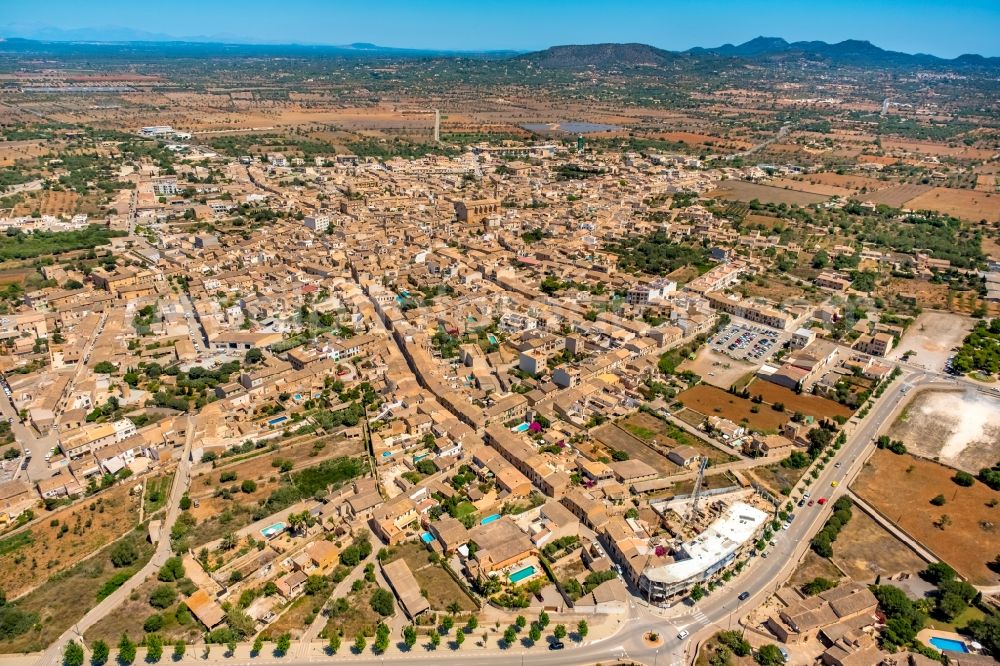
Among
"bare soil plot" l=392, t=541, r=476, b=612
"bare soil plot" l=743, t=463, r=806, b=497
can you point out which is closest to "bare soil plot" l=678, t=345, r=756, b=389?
"bare soil plot" l=743, t=463, r=806, b=497

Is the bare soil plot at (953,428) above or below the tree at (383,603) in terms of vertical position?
above

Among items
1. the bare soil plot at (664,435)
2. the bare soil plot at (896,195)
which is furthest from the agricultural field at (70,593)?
the bare soil plot at (896,195)

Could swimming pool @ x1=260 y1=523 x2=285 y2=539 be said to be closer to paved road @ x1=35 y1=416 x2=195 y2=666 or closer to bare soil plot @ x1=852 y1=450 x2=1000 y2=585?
paved road @ x1=35 y1=416 x2=195 y2=666

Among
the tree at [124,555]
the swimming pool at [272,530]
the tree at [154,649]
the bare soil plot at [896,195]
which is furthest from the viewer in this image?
the bare soil plot at [896,195]

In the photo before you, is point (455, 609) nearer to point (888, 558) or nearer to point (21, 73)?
point (888, 558)

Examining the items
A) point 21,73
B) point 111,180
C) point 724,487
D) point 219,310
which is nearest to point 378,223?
point 219,310

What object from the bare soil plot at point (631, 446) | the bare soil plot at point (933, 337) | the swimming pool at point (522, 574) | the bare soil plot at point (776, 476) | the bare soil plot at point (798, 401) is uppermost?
the bare soil plot at point (933, 337)

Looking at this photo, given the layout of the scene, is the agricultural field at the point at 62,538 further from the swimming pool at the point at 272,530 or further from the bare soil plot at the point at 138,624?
the swimming pool at the point at 272,530
